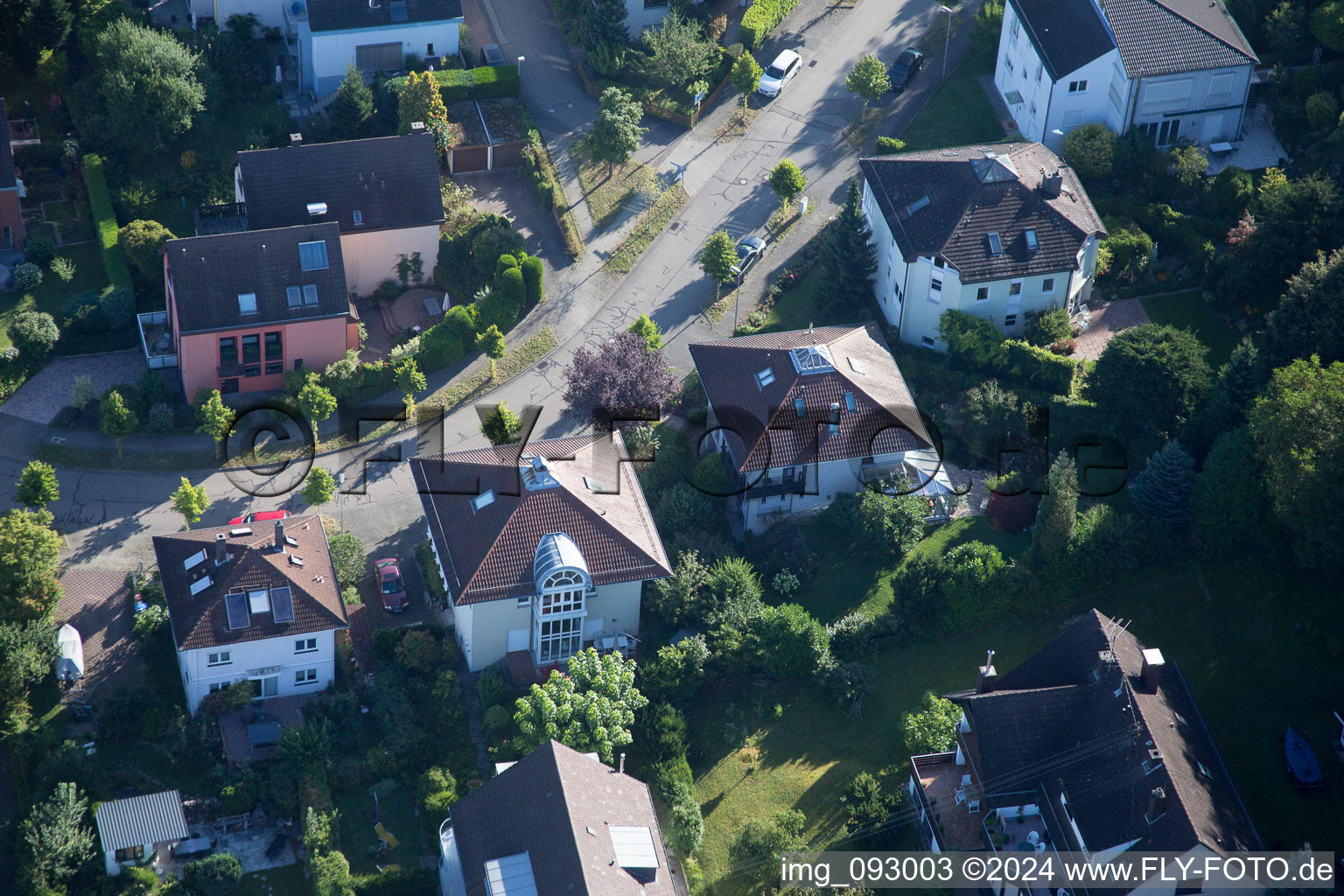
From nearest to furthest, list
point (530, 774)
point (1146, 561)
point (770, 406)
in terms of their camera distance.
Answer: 1. point (530, 774)
2. point (1146, 561)
3. point (770, 406)

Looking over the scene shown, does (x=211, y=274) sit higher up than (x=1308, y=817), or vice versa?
(x=211, y=274)

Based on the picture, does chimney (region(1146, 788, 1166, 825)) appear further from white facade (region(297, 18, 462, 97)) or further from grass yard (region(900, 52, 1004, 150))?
white facade (region(297, 18, 462, 97))

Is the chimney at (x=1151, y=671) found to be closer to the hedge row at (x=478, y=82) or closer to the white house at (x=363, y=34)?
the hedge row at (x=478, y=82)

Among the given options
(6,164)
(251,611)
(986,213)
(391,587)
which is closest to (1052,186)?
(986,213)

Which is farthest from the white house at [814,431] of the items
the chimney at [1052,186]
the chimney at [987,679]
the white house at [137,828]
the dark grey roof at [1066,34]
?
the white house at [137,828]

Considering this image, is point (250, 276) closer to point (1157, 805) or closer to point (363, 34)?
point (363, 34)

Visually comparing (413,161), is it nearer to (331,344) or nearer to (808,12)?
(331,344)

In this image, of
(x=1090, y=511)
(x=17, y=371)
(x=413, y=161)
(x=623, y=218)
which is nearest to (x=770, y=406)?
(x=1090, y=511)
